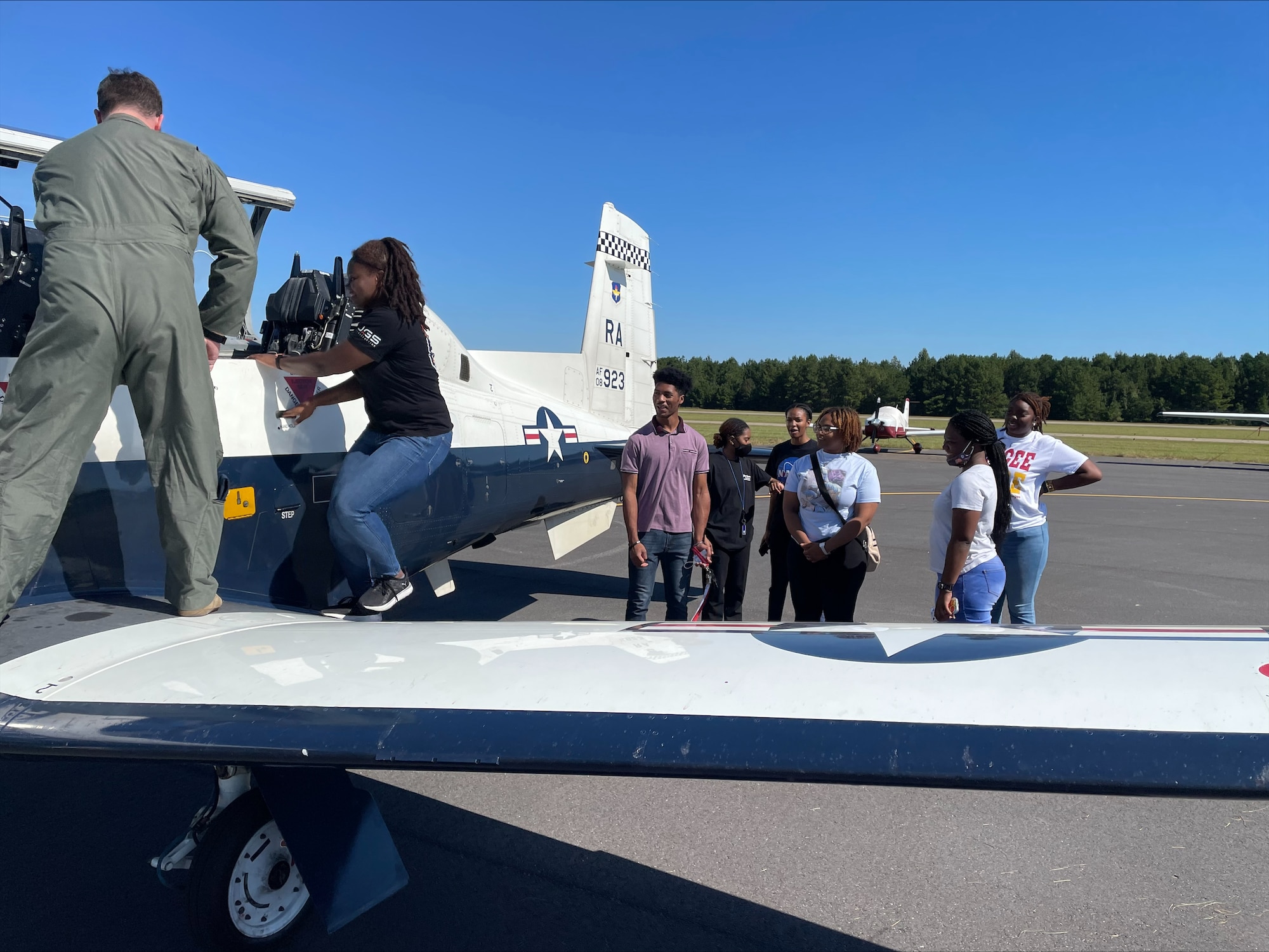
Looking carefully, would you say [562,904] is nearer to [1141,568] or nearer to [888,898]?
[888,898]

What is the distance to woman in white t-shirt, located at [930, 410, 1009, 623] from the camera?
3.70 meters

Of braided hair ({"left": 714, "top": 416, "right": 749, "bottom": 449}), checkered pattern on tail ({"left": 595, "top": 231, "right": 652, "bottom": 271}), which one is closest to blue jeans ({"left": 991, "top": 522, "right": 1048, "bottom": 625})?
braided hair ({"left": 714, "top": 416, "right": 749, "bottom": 449})

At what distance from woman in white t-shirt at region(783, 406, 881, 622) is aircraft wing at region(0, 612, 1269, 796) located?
2.04 meters

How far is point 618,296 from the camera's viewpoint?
7.69 meters

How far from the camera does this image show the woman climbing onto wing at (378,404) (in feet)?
10.5

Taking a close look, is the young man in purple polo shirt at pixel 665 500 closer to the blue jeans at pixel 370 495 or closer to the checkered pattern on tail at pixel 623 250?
the blue jeans at pixel 370 495

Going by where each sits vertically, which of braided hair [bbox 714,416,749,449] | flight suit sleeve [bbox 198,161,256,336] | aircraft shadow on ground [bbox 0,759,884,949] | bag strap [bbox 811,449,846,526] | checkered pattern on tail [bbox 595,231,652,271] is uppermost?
checkered pattern on tail [bbox 595,231,652,271]

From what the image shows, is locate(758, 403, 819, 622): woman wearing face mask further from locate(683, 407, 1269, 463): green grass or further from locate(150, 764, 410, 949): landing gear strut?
locate(683, 407, 1269, 463): green grass

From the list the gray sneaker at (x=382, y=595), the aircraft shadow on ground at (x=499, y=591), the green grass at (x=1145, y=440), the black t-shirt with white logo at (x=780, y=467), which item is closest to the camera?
the gray sneaker at (x=382, y=595)

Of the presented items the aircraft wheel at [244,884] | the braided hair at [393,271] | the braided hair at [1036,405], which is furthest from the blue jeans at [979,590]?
the aircraft wheel at [244,884]

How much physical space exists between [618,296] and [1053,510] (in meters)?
10.2

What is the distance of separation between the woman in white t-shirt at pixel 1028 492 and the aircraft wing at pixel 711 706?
234 centimetres

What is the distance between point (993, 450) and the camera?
3.80m

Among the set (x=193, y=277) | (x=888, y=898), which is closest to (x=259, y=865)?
(x=193, y=277)
